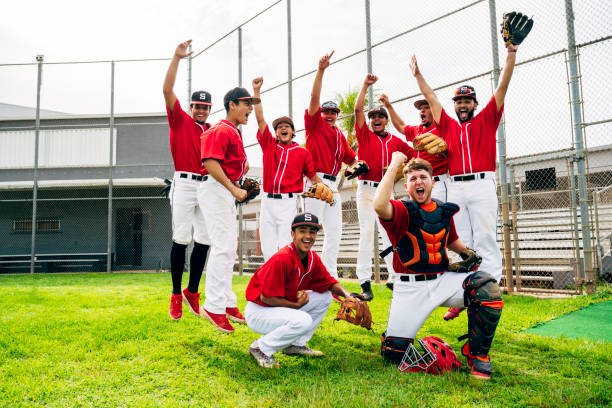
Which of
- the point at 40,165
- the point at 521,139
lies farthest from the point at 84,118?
the point at 521,139

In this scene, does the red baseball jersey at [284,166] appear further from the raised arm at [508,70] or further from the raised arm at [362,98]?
the raised arm at [508,70]

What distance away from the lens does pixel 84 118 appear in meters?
17.2

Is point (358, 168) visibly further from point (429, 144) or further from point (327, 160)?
point (429, 144)

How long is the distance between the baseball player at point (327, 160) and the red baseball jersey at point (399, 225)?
1.93 m

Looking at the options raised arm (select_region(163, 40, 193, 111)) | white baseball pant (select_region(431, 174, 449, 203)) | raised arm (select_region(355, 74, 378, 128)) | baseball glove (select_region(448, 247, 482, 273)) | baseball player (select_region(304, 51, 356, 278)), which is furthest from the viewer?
baseball player (select_region(304, 51, 356, 278))

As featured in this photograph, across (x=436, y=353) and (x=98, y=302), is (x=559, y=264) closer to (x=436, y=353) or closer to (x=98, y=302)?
(x=436, y=353)

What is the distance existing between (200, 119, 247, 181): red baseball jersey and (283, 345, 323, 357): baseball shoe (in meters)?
1.94

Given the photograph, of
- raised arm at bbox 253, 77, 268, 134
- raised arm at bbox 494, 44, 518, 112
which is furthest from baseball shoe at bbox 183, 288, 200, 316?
raised arm at bbox 494, 44, 518, 112

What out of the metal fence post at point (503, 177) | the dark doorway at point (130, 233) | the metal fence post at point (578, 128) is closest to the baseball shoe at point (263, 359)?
the metal fence post at point (503, 177)

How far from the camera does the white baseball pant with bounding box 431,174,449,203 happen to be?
462 centimetres

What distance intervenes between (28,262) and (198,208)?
48.7 feet

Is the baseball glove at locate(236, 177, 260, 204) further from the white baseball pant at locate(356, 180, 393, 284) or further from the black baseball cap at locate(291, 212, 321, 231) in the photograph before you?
the white baseball pant at locate(356, 180, 393, 284)

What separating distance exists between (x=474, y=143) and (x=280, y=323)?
9.03 feet

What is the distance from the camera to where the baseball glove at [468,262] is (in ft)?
11.2
